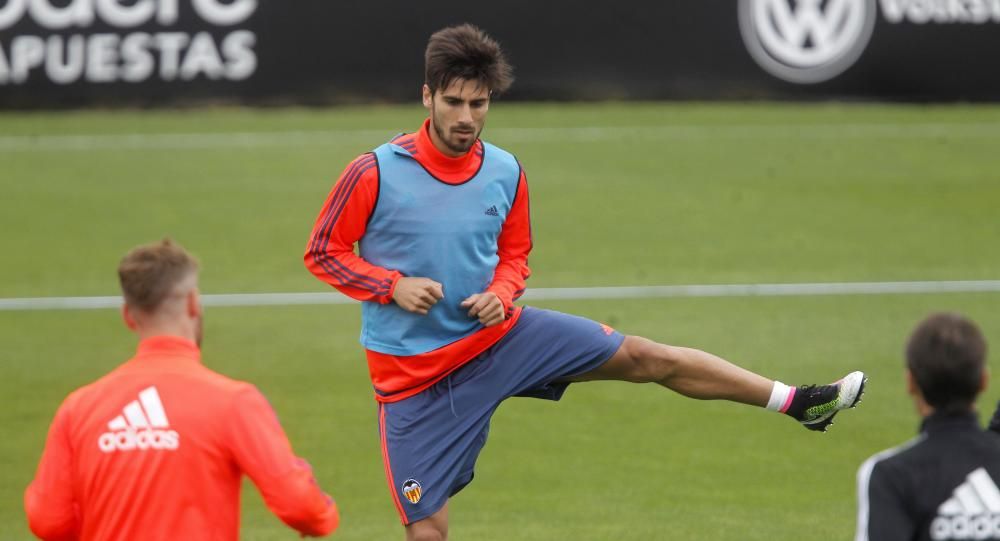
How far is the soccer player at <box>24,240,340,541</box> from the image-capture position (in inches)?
180

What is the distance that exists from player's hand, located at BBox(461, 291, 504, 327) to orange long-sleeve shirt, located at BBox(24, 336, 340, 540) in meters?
2.08

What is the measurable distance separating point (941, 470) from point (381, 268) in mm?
3032

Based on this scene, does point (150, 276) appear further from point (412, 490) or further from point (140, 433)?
point (412, 490)

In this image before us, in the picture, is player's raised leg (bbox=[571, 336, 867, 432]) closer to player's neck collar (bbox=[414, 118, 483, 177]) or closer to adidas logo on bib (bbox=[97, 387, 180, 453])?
player's neck collar (bbox=[414, 118, 483, 177])

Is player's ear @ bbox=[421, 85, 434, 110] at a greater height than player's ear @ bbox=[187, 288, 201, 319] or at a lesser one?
greater

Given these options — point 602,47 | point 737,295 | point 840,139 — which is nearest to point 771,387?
point 737,295

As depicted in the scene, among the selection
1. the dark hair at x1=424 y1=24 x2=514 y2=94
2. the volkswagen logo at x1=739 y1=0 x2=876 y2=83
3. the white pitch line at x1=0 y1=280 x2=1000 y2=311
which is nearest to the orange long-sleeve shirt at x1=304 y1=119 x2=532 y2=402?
the dark hair at x1=424 y1=24 x2=514 y2=94

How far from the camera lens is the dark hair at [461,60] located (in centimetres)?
672

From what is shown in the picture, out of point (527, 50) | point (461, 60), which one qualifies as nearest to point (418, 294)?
point (461, 60)

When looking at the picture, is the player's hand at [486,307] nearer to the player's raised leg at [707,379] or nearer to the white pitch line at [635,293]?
the player's raised leg at [707,379]

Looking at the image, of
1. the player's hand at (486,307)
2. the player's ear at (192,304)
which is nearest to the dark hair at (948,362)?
the player's ear at (192,304)

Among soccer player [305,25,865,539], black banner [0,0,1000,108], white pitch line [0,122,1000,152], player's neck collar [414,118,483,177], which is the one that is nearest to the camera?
soccer player [305,25,865,539]

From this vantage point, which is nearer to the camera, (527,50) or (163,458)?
(163,458)

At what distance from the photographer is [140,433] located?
15.0ft
